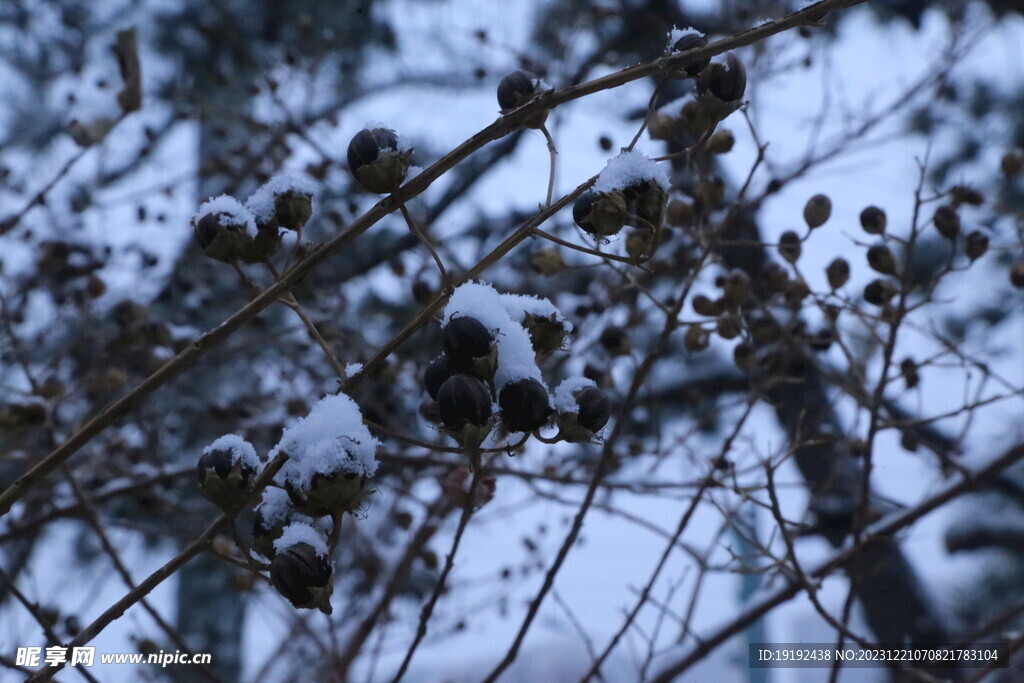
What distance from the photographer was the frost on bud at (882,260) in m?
1.27

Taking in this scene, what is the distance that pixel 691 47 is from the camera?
73cm

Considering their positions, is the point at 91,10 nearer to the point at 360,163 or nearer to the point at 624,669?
the point at 624,669

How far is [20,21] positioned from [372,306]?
2058 mm

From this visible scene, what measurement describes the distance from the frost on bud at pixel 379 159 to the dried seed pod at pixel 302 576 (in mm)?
267

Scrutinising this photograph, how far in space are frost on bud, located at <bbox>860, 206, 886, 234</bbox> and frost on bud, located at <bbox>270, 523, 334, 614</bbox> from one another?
0.93 metres

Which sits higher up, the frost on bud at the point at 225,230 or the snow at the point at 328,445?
the frost on bud at the point at 225,230

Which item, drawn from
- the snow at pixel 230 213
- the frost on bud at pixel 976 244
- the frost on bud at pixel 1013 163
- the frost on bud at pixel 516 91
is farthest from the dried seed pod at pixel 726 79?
the frost on bud at pixel 1013 163

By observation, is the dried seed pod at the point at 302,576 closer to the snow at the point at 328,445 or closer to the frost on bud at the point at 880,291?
the snow at the point at 328,445

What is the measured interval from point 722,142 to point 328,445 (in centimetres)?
75

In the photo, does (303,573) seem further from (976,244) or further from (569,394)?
(976,244)

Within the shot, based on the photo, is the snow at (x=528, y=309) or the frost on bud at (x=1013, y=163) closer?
the snow at (x=528, y=309)

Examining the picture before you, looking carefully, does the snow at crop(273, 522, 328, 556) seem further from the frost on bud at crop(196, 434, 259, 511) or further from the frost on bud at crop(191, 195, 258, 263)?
the frost on bud at crop(191, 195, 258, 263)

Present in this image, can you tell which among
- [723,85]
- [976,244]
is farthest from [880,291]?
[723,85]

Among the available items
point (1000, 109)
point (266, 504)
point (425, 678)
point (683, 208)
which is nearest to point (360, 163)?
point (266, 504)
